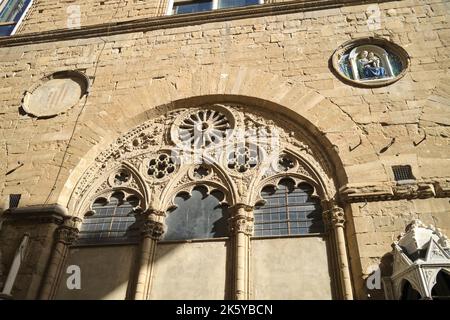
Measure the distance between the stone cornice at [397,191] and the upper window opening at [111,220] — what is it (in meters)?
3.35

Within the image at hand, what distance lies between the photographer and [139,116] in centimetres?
711

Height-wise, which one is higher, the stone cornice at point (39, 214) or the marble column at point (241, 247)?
the stone cornice at point (39, 214)

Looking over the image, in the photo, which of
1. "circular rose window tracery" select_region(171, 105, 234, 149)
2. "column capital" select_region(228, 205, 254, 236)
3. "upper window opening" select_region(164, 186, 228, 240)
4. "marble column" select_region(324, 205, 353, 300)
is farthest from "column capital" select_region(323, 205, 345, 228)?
"circular rose window tracery" select_region(171, 105, 234, 149)

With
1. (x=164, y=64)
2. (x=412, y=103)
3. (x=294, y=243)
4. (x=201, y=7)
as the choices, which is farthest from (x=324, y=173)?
(x=201, y=7)

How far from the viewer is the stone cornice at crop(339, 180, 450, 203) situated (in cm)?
509

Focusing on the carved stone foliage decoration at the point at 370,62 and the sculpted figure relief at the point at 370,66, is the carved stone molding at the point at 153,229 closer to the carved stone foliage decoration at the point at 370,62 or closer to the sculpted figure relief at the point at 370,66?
the carved stone foliage decoration at the point at 370,62

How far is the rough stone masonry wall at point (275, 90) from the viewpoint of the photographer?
550 centimetres

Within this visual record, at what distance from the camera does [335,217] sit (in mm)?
5273

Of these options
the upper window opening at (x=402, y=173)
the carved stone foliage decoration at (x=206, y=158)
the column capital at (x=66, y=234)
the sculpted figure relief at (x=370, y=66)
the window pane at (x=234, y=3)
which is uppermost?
the window pane at (x=234, y=3)

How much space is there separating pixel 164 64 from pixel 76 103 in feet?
6.44

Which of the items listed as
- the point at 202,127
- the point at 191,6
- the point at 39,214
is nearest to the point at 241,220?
the point at 202,127

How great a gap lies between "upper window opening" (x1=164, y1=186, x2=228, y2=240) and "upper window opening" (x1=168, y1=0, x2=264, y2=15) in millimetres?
5429

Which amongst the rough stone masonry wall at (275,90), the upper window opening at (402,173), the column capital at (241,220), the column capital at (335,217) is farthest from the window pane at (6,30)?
the upper window opening at (402,173)
